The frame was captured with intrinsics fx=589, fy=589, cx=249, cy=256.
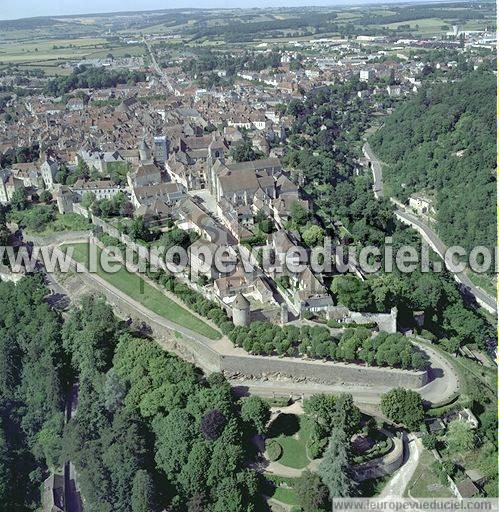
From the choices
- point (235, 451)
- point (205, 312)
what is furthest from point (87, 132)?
point (235, 451)

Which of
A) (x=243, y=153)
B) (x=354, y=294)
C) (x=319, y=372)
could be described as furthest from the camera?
(x=243, y=153)


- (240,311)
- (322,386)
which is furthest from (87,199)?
(322,386)

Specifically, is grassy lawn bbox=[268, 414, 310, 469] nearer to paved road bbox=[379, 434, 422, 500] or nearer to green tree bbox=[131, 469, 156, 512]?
paved road bbox=[379, 434, 422, 500]

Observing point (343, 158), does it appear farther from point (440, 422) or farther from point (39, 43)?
point (39, 43)

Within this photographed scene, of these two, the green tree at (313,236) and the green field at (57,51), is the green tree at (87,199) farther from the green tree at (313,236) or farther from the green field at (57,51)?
the green field at (57,51)

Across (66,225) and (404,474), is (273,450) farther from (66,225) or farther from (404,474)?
(66,225)
